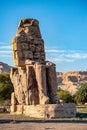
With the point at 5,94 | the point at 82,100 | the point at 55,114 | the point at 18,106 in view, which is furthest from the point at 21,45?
the point at 82,100

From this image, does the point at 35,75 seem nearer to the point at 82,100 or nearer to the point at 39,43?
the point at 39,43

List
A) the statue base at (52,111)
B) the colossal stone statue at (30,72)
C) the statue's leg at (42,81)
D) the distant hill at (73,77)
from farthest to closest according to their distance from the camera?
the distant hill at (73,77) → the colossal stone statue at (30,72) → the statue's leg at (42,81) → the statue base at (52,111)

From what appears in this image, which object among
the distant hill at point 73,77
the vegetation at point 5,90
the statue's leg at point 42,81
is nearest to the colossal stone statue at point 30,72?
the statue's leg at point 42,81

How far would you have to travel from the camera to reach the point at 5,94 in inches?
1374

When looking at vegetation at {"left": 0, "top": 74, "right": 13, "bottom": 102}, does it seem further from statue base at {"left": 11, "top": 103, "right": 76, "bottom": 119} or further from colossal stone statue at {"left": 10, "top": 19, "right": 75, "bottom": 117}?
statue base at {"left": 11, "top": 103, "right": 76, "bottom": 119}

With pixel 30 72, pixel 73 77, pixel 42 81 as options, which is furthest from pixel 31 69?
pixel 73 77

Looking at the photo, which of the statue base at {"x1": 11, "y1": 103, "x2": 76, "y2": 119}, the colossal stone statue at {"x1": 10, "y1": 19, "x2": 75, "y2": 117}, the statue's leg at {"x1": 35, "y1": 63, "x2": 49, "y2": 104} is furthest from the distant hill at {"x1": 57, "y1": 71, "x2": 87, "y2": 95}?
the statue base at {"x1": 11, "y1": 103, "x2": 76, "y2": 119}

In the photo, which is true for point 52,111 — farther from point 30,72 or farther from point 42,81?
point 30,72

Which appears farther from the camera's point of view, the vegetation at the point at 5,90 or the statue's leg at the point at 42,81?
the vegetation at the point at 5,90

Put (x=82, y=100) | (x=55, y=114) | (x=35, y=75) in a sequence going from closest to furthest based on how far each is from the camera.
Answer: (x=55, y=114) < (x=35, y=75) < (x=82, y=100)

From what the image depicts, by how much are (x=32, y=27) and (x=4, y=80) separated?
848 inches

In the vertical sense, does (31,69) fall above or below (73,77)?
below

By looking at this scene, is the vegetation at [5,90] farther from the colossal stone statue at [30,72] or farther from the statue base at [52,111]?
the statue base at [52,111]

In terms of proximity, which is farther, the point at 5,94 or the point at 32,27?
the point at 5,94
